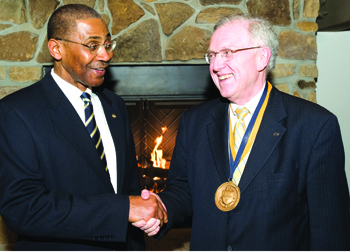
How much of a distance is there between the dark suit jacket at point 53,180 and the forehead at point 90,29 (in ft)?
1.04

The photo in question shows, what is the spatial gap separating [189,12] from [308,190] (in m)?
1.85

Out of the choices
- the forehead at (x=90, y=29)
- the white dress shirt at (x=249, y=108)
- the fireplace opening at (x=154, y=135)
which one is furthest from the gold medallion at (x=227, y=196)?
the fireplace opening at (x=154, y=135)

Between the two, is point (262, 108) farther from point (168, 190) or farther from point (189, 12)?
point (189, 12)

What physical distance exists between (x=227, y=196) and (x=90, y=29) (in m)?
1.15

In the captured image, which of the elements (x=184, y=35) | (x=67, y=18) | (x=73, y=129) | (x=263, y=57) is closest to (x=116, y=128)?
(x=73, y=129)

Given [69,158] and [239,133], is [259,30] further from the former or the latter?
[69,158]

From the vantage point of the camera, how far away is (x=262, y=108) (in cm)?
168

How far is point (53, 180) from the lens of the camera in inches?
62.0

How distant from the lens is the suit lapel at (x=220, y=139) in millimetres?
1624

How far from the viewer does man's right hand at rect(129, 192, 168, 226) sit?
166cm

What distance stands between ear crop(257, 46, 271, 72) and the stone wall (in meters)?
1.08

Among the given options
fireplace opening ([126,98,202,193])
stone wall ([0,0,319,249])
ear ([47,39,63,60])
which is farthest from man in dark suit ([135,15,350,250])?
fireplace opening ([126,98,202,193])

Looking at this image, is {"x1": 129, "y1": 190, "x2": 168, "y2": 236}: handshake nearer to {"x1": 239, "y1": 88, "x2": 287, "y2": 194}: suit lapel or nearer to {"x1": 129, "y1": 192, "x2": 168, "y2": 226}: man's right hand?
{"x1": 129, "y1": 192, "x2": 168, "y2": 226}: man's right hand

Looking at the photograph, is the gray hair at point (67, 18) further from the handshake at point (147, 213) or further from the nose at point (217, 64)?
the handshake at point (147, 213)
